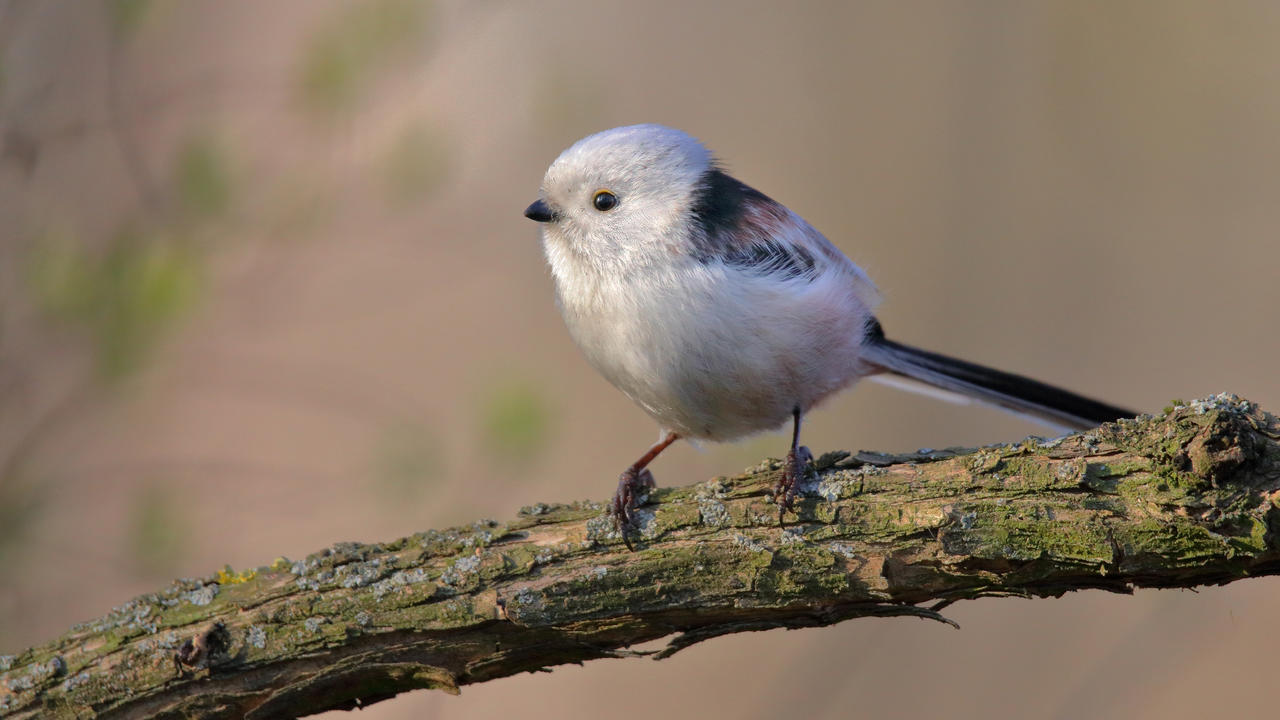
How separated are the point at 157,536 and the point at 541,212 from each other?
144cm

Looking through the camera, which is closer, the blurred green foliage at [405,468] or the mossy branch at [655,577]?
the mossy branch at [655,577]

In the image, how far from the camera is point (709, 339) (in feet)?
8.12

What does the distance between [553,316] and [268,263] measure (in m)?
1.60

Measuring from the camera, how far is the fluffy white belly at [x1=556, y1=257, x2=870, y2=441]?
2492mm

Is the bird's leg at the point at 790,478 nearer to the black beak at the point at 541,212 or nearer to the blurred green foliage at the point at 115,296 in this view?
the black beak at the point at 541,212

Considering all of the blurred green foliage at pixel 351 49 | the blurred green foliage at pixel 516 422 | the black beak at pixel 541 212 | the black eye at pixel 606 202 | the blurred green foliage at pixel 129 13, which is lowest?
the blurred green foliage at pixel 516 422

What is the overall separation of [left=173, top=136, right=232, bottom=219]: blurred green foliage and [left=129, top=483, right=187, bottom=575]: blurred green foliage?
853mm

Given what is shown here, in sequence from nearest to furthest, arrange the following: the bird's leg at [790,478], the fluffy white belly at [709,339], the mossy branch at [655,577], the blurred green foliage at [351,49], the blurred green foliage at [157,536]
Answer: the mossy branch at [655,577] < the bird's leg at [790,478] < the fluffy white belly at [709,339] < the blurred green foliage at [157,536] < the blurred green foliage at [351,49]

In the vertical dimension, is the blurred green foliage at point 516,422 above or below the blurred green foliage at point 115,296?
below

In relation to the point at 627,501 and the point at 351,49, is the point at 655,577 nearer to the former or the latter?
the point at 627,501

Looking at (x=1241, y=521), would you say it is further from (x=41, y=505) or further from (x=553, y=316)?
(x=553, y=316)

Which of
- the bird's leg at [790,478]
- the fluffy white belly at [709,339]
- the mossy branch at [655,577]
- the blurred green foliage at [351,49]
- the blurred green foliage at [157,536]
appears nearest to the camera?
the mossy branch at [655,577]

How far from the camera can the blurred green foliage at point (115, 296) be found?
257 centimetres

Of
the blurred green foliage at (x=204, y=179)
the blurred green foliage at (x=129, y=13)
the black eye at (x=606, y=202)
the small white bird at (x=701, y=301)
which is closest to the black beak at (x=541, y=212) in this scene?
the small white bird at (x=701, y=301)
